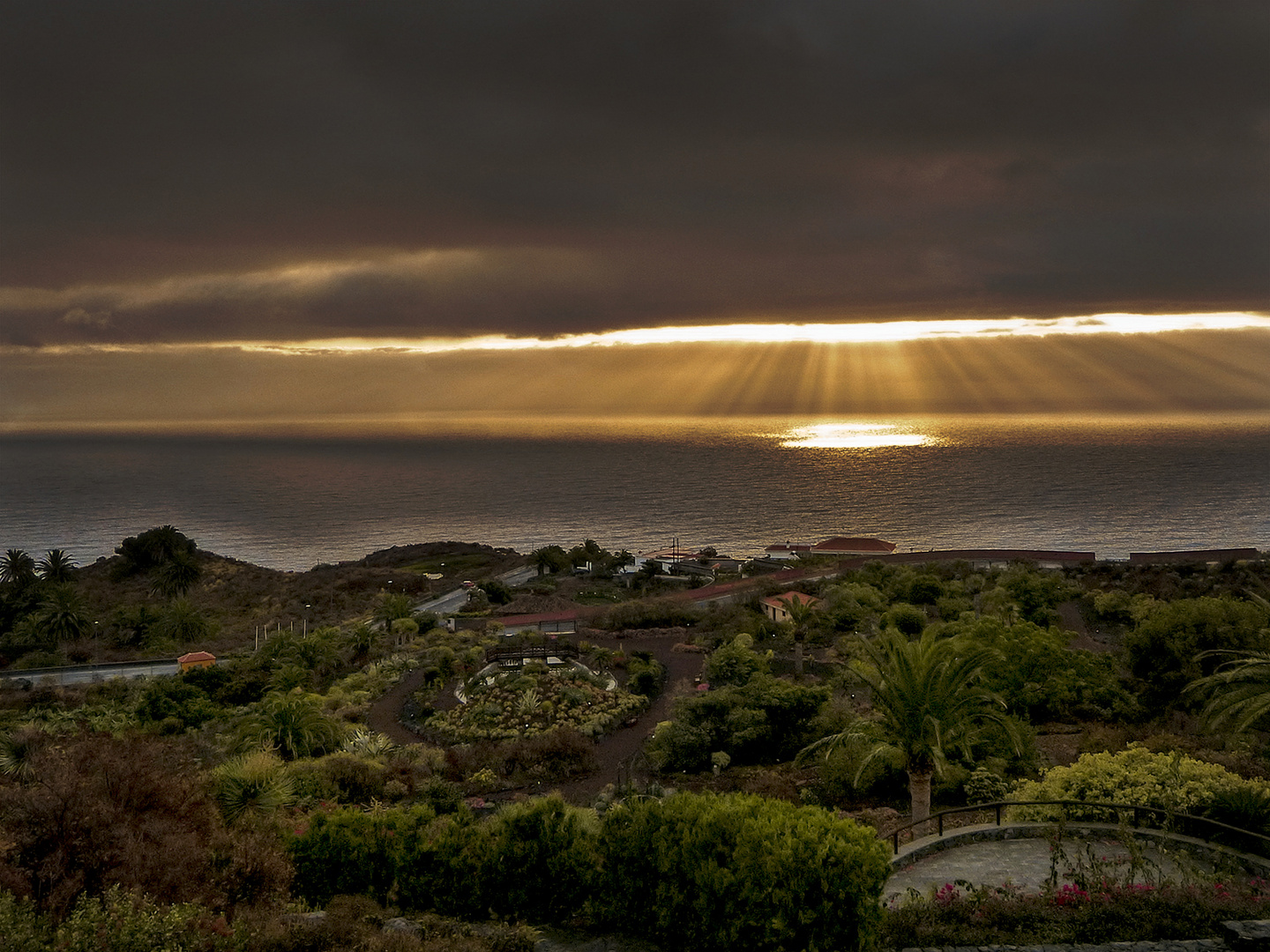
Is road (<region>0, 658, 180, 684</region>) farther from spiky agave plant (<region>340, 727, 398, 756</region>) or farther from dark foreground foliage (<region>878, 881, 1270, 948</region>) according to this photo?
dark foreground foliage (<region>878, 881, 1270, 948</region>)

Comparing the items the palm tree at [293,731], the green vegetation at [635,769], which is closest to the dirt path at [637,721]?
the green vegetation at [635,769]

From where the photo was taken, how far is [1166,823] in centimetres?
1238

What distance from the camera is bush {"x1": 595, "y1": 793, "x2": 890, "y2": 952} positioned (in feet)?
33.2

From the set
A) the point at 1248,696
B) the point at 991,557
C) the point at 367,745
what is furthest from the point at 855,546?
the point at 1248,696

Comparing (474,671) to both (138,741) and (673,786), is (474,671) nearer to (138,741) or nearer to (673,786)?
(673,786)

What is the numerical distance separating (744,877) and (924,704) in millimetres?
6047

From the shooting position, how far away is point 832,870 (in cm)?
1012

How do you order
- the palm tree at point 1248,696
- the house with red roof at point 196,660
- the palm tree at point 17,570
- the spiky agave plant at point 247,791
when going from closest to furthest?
1. the spiky agave plant at point 247,791
2. the palm tree at point 1248,696
3. the house with red roof at point 196,660
4. the palm tree at point 17,570

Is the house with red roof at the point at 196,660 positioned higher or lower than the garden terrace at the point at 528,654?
lower

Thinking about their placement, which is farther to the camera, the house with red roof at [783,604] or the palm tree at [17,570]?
the palm tree at [17,570]

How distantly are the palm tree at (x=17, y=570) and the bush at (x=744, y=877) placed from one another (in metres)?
60.0

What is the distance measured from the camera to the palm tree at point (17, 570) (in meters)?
57.3

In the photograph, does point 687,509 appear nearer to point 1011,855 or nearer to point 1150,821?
point 1150,821

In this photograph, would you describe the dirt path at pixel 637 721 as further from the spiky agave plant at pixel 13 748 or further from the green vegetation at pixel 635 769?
the spiky agave plant at pixel 13 748
